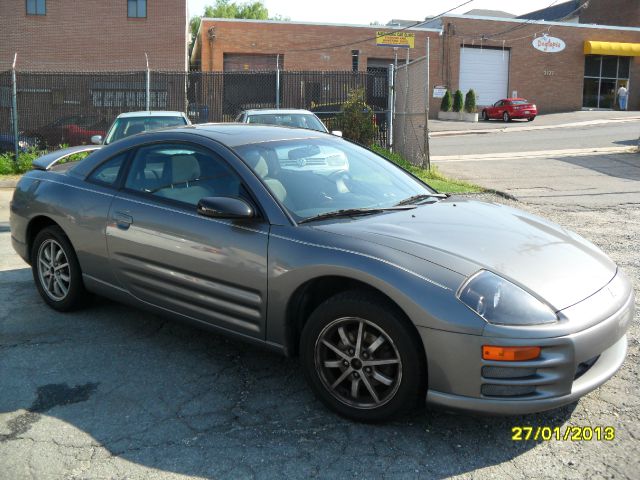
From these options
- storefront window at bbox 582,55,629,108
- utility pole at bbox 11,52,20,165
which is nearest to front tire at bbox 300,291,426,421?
utility pole at bbox 11,52,20,165

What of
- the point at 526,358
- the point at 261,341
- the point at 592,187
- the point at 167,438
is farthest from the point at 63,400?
the point at 592,187

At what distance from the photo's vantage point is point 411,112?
15.9 metres

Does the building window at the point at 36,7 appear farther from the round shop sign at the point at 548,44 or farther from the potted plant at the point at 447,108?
the round shop sign at the point at 548,44

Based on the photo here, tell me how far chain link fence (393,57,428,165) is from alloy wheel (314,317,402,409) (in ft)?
37.4

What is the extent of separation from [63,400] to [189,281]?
1.00m

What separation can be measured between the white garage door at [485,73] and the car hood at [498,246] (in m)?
44.2

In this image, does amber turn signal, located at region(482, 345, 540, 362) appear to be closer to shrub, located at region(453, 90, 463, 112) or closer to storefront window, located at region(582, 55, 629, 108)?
shrub, located at region(453, 90, 463, 112)

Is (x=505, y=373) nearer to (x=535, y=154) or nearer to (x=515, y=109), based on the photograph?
(x=535, y=154)

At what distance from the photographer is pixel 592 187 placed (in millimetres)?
13320

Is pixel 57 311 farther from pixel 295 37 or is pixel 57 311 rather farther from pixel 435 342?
pixel 295 37

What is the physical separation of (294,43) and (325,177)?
3975cm

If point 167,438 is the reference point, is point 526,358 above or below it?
above

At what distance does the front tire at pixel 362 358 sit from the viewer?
10.9 ft

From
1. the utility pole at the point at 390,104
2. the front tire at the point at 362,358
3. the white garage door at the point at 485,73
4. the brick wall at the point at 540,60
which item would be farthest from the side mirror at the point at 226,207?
the white garage door at the point at 485,73
